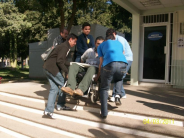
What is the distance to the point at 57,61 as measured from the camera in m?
3.95

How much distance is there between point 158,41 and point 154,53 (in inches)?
19.7

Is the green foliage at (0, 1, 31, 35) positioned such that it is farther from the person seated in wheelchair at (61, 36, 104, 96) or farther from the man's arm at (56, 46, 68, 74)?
the person seated in wheelchair at (61, 36, 104, 96)

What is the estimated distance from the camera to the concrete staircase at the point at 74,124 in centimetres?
314

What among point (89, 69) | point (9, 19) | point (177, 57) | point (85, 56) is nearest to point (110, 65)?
point (89, 69)

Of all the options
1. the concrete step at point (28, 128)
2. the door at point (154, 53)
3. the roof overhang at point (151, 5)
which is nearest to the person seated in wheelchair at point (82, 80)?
the concrete step at point (28, 128)

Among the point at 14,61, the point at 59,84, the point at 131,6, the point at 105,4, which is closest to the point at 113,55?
the point at 59,84

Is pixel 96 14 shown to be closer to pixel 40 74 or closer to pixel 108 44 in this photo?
pixel 40 74

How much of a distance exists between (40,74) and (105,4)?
545 inches

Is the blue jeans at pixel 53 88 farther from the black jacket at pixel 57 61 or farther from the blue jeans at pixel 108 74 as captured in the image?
the blue jeans at pixel 108 74

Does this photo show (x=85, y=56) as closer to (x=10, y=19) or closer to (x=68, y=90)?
(x=68, y=90)

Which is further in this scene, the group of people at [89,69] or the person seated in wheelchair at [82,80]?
the person seated in wheelchair at [82,80]

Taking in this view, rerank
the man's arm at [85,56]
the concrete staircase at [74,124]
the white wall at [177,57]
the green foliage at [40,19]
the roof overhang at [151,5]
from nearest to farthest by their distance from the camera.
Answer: the concrete staircase at [74,124]
the man's arm at [85,56]
the roof overhang at [151,5]
the white wall at [177,57]
the green foliage at [40,19]

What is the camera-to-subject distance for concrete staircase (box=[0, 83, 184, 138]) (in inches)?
124

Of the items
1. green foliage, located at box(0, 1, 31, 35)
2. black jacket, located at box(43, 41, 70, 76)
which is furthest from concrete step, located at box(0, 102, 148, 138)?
green foliage, located at box(0, 1, 31, 35)
